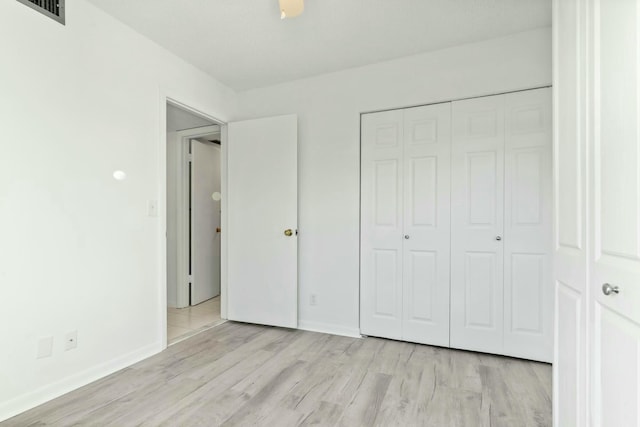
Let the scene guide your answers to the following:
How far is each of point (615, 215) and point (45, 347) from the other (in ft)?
8.71

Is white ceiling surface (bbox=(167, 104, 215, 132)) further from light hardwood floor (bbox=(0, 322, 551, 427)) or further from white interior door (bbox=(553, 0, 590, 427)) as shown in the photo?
white interior door (bbox=(553, 0, 590, 427))

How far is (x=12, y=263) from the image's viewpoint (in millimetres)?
1700

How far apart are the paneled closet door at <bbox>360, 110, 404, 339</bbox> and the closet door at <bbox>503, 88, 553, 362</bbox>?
32.0 inches

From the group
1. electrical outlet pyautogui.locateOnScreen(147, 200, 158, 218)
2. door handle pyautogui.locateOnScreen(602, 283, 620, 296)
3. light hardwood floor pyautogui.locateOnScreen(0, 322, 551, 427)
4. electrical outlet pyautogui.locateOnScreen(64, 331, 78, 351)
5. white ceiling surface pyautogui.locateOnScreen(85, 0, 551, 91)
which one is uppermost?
white ceiling surface pyautogui.locateOnScreen(85, 0, 551, 91)

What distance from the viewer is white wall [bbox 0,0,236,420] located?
1.71 m

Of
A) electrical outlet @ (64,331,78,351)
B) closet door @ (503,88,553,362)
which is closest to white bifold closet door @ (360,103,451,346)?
closet door @ (503,88,553,362)

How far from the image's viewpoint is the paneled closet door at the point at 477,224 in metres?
2.46

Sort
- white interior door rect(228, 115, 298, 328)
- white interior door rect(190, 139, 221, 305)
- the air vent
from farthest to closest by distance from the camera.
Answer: white interior door rect(190, 139, 221, 305) < white interior door rect(228, 115, 298, 328) < the air vent

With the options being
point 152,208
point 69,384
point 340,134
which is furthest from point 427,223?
point 69,384

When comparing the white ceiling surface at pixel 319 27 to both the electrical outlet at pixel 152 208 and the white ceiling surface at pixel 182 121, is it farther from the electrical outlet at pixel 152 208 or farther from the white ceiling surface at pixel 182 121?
the electrical outlet at pixel 152 208

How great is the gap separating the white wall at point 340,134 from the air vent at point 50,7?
1682 millimetres

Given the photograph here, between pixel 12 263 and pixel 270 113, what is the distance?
233 cm

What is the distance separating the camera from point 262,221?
319 centimetres

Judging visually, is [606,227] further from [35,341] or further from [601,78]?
[35,341]
